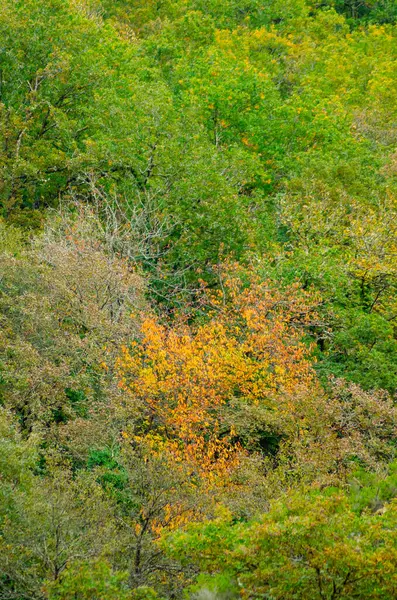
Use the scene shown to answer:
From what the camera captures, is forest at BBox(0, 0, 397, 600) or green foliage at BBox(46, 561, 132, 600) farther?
forest at BBox(0, 0, 397, 600)

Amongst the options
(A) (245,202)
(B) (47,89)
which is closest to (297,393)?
(A) (245,202)

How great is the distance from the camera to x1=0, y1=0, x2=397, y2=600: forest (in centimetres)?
1338

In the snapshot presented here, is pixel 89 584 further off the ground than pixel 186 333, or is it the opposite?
pixel 89 584

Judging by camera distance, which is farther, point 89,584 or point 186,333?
point 186,333

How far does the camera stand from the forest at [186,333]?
43.9ft

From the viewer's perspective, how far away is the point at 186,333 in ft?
79.9

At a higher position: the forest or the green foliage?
the green foliage

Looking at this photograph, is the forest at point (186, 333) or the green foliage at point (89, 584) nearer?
the green foliage at point (89, 584)

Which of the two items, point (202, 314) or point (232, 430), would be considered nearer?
point (232, 430)

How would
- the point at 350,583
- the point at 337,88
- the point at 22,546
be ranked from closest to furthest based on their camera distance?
the point at 350,583 → the point at 22,546 → the point at 337,88

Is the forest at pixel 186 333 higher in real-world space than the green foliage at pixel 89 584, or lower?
lower

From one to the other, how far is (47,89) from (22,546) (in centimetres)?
2329

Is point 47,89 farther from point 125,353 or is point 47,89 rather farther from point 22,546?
point 22,546

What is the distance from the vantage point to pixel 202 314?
90.1ft
